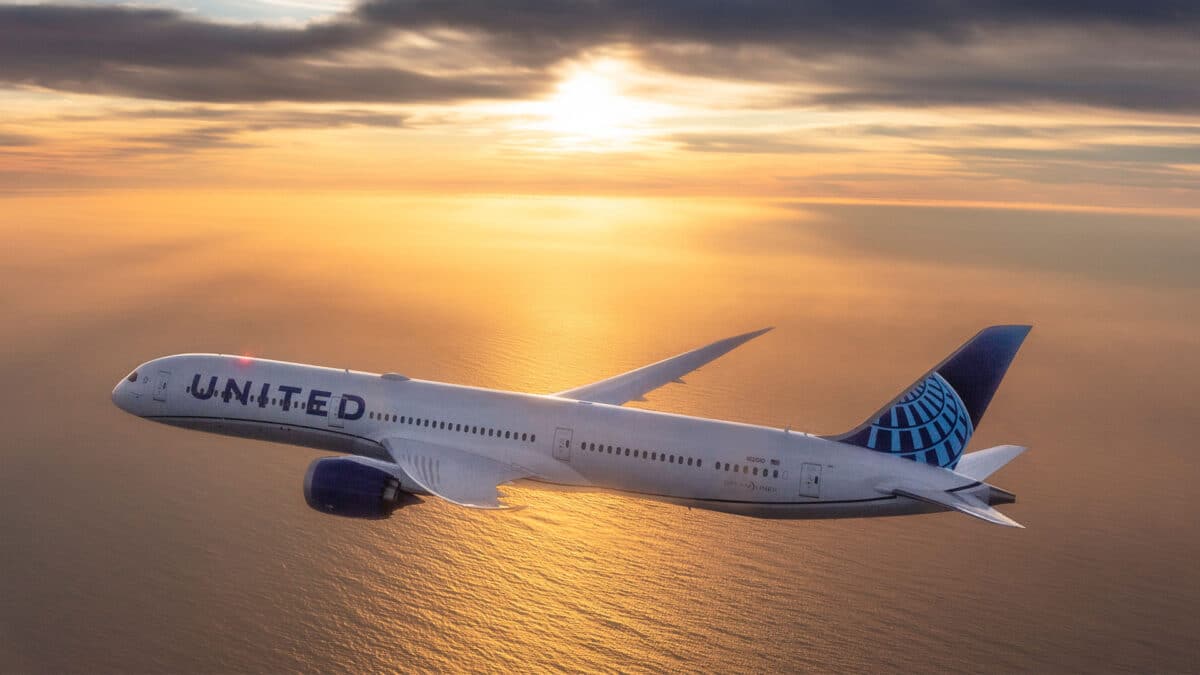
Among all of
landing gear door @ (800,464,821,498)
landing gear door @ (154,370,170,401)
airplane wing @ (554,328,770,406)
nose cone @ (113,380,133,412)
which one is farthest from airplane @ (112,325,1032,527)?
nose cone @ (113,380,133,412)

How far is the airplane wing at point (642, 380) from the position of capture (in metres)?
64.4

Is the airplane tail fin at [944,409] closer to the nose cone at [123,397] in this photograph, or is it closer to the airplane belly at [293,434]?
the airplane belly at [293,434]

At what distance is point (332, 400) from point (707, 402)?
11183cm

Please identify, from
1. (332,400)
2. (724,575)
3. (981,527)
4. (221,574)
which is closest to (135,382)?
(332,400)

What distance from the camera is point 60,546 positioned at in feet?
280

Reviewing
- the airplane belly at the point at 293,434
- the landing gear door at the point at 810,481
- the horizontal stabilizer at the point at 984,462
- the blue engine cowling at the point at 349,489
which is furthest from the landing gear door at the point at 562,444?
the horizontal stabilizer at the point at 984,462

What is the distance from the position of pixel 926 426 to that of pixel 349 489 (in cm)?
3261

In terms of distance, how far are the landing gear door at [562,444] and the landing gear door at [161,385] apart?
29.5m

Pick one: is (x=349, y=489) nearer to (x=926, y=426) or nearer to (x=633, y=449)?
(x=633, y=449)

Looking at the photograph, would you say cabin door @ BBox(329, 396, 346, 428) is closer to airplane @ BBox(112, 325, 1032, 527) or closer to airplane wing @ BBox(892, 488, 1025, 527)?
airplane @ BBox(112, 325, 1032, 527)

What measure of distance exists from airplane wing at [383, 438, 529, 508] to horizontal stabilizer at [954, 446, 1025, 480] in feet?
85.5

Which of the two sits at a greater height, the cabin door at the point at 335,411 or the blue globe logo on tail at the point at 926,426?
the blue globe logo on tail at the point at 926,426

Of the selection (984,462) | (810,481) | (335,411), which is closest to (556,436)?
(810,481)

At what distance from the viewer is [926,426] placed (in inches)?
1896
